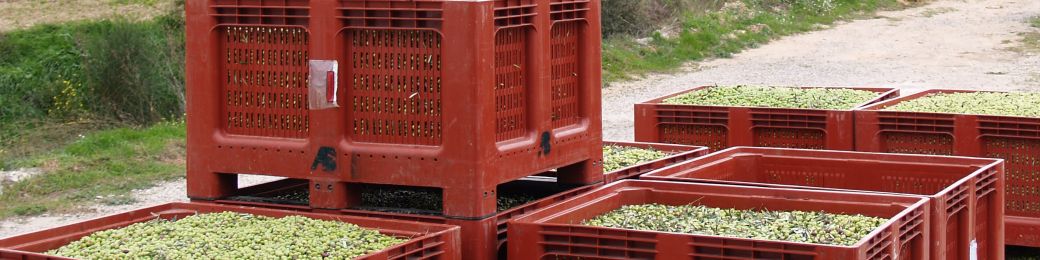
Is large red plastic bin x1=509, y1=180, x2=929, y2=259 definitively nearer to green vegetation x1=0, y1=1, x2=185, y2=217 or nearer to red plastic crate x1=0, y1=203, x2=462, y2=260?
red plastic crate x1=0, y1=203, x2=462, y2=260

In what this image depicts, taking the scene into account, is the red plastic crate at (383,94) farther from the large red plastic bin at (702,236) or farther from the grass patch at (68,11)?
the grass patch at (68,11)

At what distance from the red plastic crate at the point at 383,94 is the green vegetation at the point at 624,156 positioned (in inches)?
38.5

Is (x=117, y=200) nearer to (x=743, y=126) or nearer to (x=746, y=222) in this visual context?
(x=743, y=126)

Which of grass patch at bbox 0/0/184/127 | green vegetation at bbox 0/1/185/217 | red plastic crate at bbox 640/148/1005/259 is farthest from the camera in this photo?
grass patch at bbox 0/0/184/127

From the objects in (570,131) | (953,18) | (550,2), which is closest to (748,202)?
(570,131)

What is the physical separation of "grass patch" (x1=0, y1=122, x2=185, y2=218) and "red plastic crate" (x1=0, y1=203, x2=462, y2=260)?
5.60m

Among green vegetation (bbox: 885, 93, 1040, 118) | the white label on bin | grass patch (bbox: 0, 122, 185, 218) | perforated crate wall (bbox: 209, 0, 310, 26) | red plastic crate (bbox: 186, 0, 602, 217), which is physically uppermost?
perforated crate wall (bbox: 209, 0, 310, 26)

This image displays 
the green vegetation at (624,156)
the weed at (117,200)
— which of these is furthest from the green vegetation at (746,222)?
the weed at (117,200)

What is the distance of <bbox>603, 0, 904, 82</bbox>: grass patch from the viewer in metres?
20.7

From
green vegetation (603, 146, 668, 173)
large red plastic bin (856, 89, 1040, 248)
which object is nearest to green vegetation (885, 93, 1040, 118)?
large red plastic bin (856, 89, 1040, 248)

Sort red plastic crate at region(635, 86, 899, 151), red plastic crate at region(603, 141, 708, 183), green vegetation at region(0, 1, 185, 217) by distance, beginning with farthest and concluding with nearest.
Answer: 1. green vegetation at region(0, 1, 185, 217)
2. red plastic crate at region(635, 86, 899, 151)
3. red plastic crate at region(603, 141, 708, 183)

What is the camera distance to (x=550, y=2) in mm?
5777

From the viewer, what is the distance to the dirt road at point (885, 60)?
18.8 m

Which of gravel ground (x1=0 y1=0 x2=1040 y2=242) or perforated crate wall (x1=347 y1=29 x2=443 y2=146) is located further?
gravel ground (x1=0 y1=0 x2=1040 y2=242)
